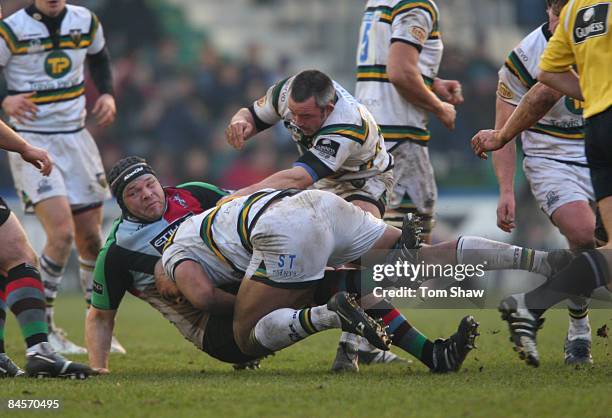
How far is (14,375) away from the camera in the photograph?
6418mm

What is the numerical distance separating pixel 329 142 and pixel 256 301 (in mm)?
1149

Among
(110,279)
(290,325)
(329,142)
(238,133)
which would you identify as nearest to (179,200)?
(238,133)

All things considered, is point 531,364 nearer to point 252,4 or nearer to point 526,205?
point 526,205

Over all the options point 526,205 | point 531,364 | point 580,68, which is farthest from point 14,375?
point 526,205

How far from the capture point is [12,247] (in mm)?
6469

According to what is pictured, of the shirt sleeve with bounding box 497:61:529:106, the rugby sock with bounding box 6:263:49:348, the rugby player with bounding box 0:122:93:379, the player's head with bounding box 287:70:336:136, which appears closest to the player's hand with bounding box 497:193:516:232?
the shirt sleeve with bounding box 497:61:529:106

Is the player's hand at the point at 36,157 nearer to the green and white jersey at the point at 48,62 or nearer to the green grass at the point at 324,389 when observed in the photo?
the green grass at the point at 324,389

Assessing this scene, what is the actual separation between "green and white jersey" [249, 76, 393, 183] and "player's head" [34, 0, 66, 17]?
2358 mm

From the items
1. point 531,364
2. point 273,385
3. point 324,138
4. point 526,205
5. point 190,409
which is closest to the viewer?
point 190,409

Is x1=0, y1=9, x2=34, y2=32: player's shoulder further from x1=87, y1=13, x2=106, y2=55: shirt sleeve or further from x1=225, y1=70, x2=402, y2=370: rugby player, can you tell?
x1=225, y1=70, x2=402, y2=370: rugby player

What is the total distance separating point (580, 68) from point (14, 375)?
12.1ft

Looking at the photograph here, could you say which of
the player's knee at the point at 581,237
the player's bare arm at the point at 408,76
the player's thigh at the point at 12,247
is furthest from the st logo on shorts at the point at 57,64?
the player's knee at the point at 581,237

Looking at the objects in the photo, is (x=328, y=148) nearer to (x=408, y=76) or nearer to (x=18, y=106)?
(x=408, y=76)

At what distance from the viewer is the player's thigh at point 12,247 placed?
21.2 ft
